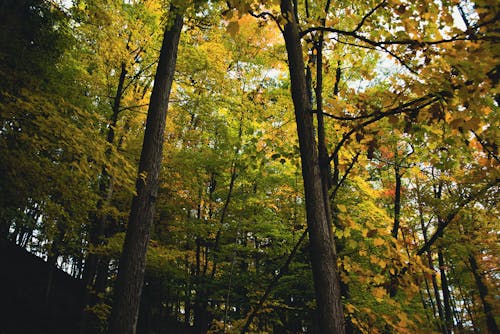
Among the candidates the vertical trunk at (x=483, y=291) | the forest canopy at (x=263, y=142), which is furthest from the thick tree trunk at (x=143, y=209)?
the vertical trunk at (x=483, y=291)

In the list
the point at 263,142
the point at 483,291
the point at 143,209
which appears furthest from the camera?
the point at 483,291

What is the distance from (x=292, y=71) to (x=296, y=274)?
6.10 m

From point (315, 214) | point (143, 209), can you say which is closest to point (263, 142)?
point (143, 209)

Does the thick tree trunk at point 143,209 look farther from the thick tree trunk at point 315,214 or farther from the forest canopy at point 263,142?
the thick tree trunk at point 315,214

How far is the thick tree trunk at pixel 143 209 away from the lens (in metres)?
4.10

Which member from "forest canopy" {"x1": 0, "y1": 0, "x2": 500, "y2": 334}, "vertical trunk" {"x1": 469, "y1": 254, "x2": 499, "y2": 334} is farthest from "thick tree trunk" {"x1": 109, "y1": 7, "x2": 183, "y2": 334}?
"vertical trunk" {"x1": 469, "y1": 254, "x2": 499, "y2": 334}

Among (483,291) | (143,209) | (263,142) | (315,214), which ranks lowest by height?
(315,214)

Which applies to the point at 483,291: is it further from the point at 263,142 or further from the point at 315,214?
the point at 315,214

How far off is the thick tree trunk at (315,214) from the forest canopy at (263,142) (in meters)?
0.01

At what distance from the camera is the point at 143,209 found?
4520mm

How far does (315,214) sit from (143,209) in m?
2.98

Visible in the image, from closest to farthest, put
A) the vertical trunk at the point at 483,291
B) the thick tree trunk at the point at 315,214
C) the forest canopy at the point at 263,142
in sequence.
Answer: the thick tree trunk at the point at 315,214 < the forest canopy at the point at 263,142 < the vertical trunk at the point at 483,291

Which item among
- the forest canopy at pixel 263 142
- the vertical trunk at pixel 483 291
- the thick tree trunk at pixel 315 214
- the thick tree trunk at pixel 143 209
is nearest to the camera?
the thick tree trunk at pixel 315 214

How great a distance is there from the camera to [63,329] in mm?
12078
